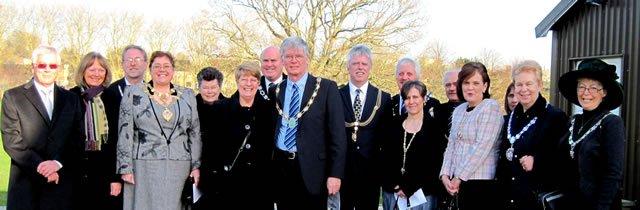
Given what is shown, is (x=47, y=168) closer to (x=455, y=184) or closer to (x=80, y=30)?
(x=455, y=184)

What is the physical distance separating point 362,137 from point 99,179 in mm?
2149

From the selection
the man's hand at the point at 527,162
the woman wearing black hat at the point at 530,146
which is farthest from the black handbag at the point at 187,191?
the man's hand at the point at 527,162

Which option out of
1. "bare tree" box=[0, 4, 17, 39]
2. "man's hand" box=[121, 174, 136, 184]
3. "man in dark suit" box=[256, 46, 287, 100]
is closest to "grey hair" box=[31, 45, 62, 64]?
"man's hand" box=[121, 174, 136, 184]

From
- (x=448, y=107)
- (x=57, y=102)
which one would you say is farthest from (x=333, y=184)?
(x=57, y=102)

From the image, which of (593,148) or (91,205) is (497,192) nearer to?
(593,148)

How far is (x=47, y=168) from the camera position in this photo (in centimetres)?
459

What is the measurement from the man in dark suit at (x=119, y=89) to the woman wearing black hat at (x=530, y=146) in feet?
9.76

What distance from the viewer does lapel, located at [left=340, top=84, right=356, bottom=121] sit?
5202 millimetres

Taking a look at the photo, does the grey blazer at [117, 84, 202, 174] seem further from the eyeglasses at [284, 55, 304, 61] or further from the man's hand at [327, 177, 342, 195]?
the man's hand at [327, 177, 342, 195]

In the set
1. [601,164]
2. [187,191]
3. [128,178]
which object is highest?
[601,164]

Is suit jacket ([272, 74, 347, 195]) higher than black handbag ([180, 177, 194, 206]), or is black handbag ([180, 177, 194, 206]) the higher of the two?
suit jacket ([272, 74, 347, 195])

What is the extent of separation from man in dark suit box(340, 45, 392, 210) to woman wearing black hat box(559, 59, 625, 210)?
158 centimetres

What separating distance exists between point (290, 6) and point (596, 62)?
20883 mm

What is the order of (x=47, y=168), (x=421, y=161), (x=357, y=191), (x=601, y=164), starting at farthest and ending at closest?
(x=357, y=191) → (x=421, y=161) → (x=47, y=168) → (x=601, y=164)
